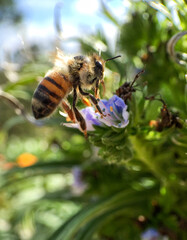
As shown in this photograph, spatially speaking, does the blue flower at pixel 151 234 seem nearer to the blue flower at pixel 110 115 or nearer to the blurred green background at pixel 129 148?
the blurred green background at pixel 129 148

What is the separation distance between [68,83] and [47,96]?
65mm

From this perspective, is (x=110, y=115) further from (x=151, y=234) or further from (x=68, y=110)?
(x=151, y=234)

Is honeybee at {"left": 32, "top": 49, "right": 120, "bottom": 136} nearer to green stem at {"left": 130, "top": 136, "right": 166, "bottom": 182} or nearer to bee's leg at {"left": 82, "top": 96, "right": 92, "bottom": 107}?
bee's leg at {"left": 82, "top": 96, "right": 92, "bottom": 107}

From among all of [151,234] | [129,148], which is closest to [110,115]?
[129,148]

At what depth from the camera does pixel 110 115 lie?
619mm

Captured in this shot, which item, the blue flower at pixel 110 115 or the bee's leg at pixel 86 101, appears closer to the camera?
the blue flower at pixel 110 115

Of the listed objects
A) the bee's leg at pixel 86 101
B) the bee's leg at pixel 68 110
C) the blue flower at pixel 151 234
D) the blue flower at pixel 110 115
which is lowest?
the blue flower at pixel 151 234

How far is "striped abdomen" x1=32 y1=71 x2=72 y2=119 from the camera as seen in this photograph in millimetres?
677

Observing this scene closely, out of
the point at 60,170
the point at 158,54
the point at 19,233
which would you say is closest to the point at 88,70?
the point at 158,54

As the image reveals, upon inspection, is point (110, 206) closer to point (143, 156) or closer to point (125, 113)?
point (143, 156)

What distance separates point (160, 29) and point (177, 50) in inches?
7.7

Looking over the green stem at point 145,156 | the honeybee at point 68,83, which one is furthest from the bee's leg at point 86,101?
the green stem at point 145,156

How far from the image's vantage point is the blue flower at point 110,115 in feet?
1.94

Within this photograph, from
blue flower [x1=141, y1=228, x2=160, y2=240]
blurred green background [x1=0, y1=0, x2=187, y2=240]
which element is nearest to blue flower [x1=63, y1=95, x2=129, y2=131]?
blurred green background [x1=0, y1=0, x2=187, y2=240]
